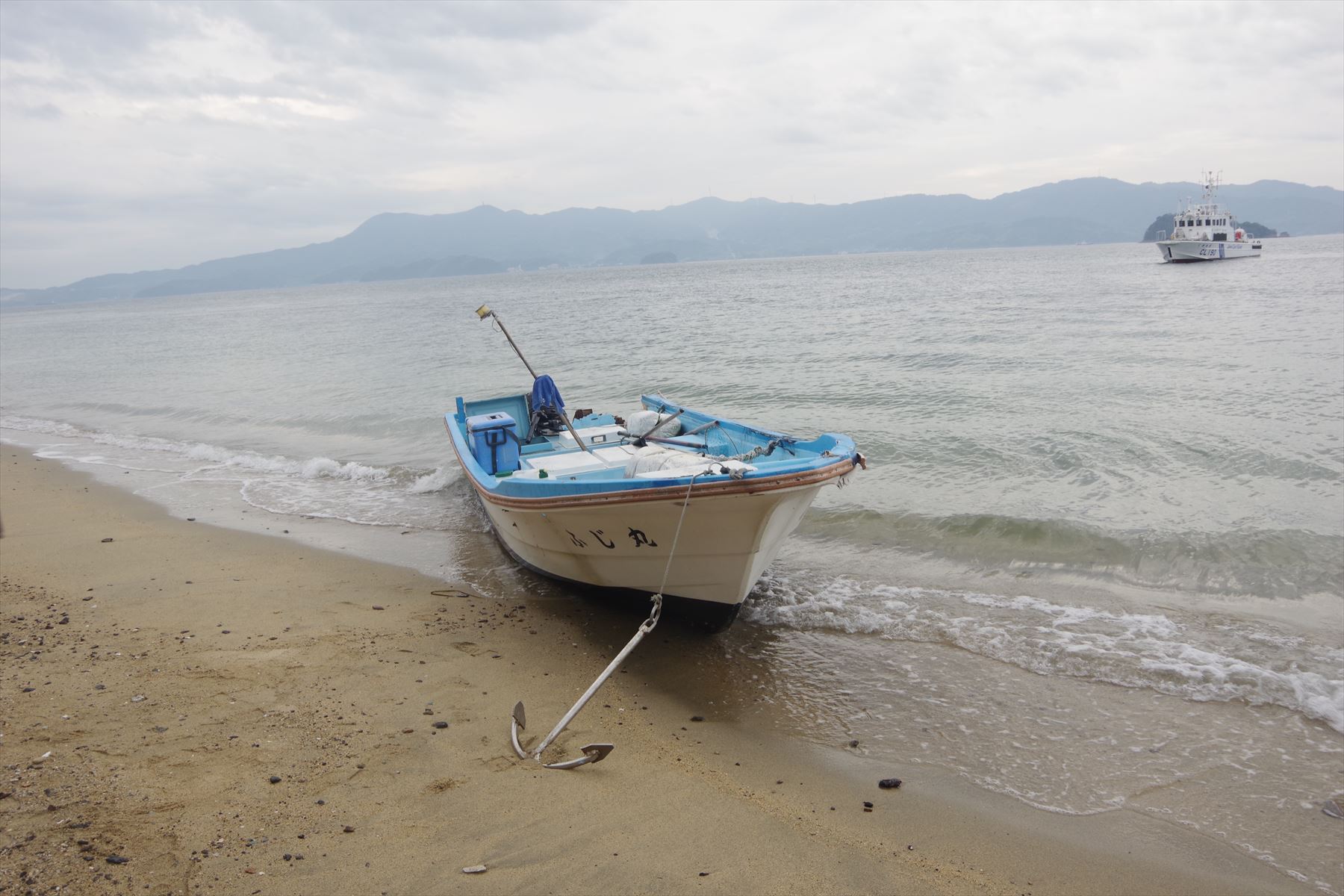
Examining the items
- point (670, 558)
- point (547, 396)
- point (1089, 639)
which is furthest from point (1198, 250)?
point (670, 558)

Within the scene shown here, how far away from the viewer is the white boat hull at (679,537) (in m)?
6.53

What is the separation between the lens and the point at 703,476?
6.36 metres

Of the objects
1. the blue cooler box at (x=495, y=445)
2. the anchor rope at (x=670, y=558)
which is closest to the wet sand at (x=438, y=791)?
the anchor rope at (x=670, y=558)

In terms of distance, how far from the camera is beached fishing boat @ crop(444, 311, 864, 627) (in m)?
6.47

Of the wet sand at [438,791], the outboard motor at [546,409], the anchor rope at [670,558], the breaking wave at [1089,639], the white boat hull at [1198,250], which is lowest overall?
the breaking wave at [1089,639]

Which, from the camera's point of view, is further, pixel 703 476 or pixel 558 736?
pixel 703 476

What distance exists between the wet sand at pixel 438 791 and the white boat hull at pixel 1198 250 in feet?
293

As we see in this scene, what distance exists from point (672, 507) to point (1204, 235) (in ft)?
304

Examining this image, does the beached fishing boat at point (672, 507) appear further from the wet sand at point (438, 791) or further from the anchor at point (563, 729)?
the anchor at point (563, 729)

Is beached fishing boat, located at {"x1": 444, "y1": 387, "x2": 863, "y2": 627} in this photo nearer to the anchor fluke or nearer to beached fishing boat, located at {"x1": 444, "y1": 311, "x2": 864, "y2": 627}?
beached fishing boat, located at {"x1": 444, "y1": 311, "x2": 864, "y2": 627}

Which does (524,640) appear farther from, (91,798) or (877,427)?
(877,427)

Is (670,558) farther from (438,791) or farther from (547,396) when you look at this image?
(547,396)

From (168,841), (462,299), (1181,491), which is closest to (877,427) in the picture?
(1181,491)

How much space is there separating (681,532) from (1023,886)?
353 cm
